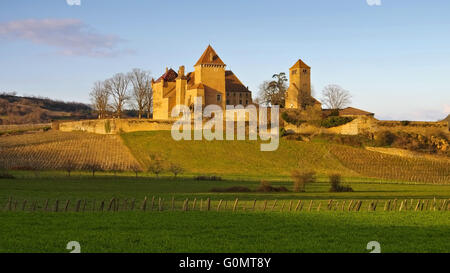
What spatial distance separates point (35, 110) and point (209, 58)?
65316 mm

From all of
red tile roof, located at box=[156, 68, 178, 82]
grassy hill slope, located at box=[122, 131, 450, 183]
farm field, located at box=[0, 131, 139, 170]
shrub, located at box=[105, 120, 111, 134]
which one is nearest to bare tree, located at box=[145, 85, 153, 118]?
red tile roof, located at box=[156, 68, 178, 82]

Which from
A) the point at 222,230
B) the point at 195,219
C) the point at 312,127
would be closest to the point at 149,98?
the point at 312,127

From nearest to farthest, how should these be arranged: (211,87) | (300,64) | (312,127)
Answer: (312,127) → (211,87) → (300,64)

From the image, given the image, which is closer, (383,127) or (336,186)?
(336,186)

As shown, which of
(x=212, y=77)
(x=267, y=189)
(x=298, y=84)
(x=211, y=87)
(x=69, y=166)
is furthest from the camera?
(x=298, y=84)

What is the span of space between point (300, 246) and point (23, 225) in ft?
29.9

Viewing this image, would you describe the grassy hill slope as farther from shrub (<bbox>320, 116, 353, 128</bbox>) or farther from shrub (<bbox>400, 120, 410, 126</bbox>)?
shrub (<bbox>400, 120, 410, 126</bbox>)

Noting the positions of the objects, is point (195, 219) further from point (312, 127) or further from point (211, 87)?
point (211, 87)

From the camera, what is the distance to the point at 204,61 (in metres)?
82.0

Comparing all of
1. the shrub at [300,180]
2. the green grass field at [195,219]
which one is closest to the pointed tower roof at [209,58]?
the green grass field at [195,219]

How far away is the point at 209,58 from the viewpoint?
82.9 meters

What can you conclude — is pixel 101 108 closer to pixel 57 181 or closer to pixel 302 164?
pixel 302 164

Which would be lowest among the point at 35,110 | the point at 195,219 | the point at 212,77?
the point at 195,219
